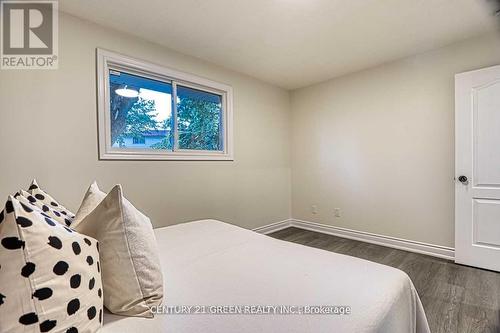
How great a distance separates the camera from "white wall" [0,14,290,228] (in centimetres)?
182

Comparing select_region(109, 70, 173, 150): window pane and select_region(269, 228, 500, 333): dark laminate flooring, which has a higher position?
select_region(109, 70, 173, 150): window pane

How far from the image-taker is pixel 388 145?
303 cm

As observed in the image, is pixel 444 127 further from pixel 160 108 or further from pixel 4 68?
pixel 4 68

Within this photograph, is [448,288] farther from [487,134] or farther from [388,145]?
[388,145]

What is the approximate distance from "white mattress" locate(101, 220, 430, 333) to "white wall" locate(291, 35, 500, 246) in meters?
2.12

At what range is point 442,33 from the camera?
7.77 ft

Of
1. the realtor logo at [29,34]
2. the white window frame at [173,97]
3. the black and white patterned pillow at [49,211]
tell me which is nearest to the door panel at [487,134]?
the white window frame at [173,97]

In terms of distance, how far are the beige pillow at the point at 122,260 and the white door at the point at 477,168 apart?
9.74ft

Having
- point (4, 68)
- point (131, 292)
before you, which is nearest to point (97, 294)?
point (131, 292)

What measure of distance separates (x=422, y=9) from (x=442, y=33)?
0.58m

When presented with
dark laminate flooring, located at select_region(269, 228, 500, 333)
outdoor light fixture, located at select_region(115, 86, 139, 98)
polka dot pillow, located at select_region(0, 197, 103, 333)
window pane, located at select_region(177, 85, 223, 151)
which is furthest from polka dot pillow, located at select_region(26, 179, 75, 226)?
dark laminate flooring, located at select_region(269, 228, 500, 333)

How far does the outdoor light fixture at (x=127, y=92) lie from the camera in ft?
7.84

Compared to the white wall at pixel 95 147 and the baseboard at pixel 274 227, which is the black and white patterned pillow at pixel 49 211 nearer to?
the white wall at pixel 95 147

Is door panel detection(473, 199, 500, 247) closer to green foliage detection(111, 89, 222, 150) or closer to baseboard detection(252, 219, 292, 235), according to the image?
baseboard detection(252, 219, 292, 235)
